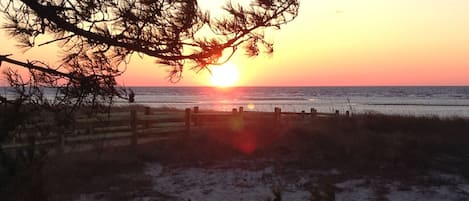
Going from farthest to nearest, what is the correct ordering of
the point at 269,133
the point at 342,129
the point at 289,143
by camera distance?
the point at 342,129
the point at 269,133
the point at 289,143

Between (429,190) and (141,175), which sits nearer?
(429,190)

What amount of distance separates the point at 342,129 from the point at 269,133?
2.83 m

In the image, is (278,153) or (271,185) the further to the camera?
(278,153)

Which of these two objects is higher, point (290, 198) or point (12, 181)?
point (12, 181)

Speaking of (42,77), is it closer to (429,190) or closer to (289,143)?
(429,190)

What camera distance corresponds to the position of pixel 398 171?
47.2ft

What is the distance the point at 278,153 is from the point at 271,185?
3.62m

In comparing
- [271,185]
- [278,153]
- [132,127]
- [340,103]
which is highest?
[132,127]

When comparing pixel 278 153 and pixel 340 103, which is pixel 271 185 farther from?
pixel 340 103

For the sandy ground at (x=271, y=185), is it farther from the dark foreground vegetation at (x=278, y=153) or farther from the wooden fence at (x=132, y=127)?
the wooden fence at (x=132, y=127)

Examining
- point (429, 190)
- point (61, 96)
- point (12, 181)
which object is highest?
point (61, 96)

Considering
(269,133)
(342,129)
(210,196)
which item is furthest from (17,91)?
(342,129)

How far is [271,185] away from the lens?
502 inches

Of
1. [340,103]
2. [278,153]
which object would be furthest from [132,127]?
[340,103]
